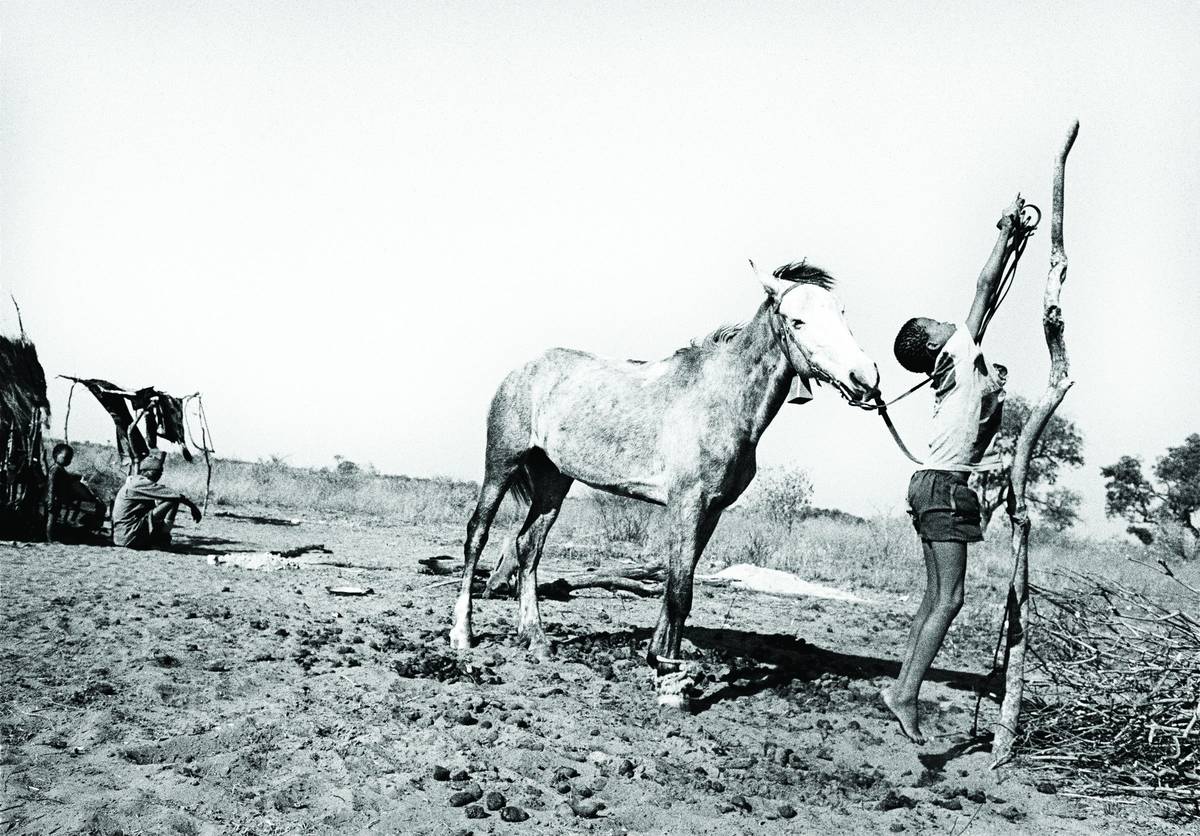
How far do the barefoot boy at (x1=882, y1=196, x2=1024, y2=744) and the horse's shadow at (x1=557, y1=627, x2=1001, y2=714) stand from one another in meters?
1.53

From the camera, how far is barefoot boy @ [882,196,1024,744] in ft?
13.1

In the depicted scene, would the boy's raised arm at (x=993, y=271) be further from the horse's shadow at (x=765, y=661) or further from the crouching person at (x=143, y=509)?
the crouching person at (x=143, y=509)

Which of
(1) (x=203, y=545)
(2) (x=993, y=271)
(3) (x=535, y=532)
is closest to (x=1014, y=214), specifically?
(2) (x=993, y=271)

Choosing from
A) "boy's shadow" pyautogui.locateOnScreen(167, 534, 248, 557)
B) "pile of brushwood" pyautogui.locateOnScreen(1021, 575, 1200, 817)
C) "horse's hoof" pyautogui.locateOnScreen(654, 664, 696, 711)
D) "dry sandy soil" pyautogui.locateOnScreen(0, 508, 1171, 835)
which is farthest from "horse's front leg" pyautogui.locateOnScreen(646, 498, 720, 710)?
"boy's shadow" pyautogui.locateOnScreen(167, 534, 248, 557)

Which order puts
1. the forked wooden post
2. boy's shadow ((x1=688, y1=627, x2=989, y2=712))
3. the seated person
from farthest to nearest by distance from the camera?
the seated person
boy's shadow ((x1=688, y1=627, x2=989, y2=712))
the forked wooden post

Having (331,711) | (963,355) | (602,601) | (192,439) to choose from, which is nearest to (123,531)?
(192,439)

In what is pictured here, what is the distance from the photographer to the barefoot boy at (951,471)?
4000 millimetres

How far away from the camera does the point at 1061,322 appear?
3963 mm

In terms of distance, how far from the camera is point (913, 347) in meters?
4.36

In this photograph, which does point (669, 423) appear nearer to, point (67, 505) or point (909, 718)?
point (909, 718)

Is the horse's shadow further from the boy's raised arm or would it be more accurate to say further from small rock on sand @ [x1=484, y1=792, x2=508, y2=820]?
the boy's raised arm

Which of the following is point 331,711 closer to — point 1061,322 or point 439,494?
point 1061,322

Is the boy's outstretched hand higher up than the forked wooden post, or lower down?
higher up

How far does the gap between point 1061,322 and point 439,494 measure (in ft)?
85.4
